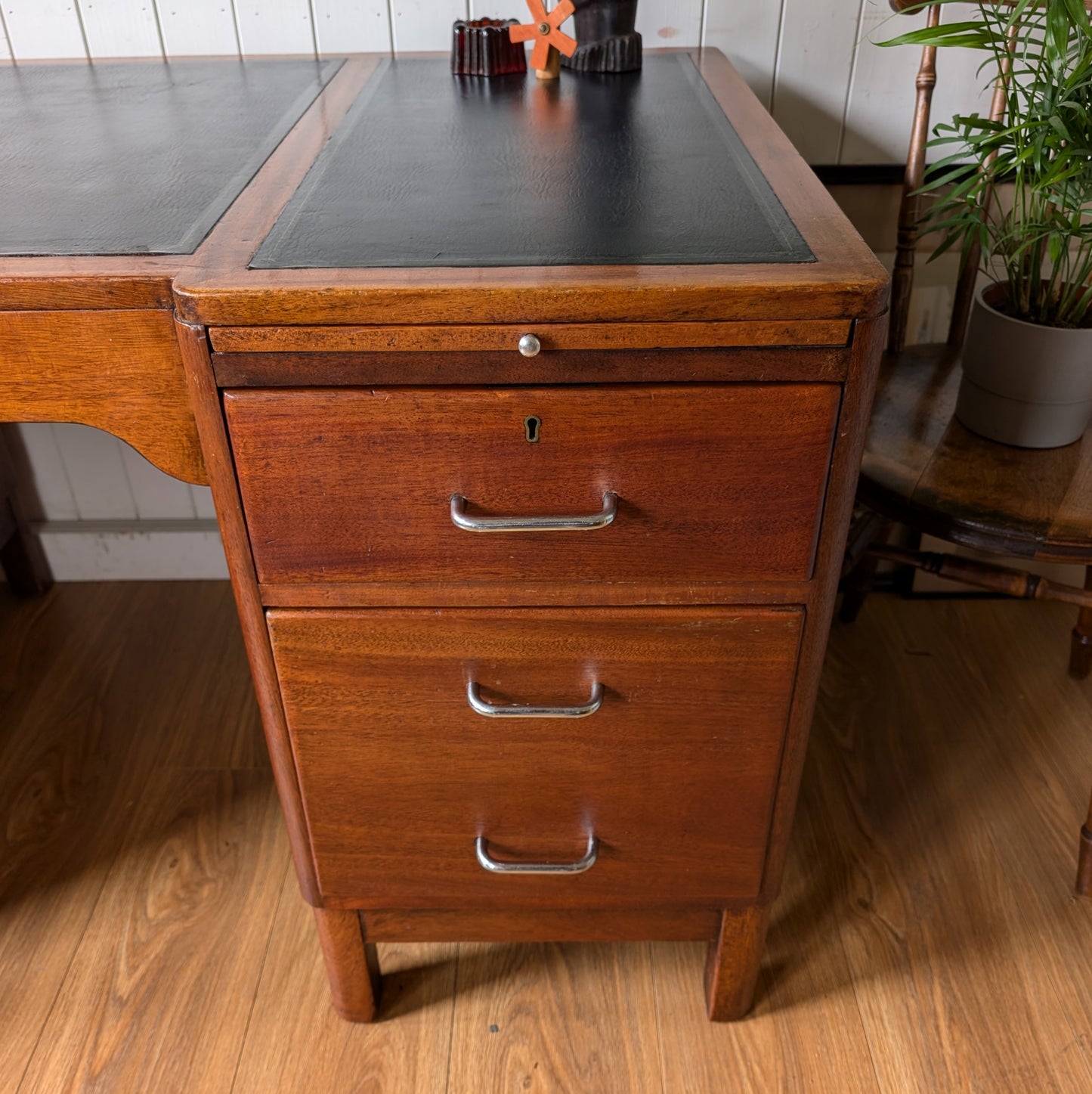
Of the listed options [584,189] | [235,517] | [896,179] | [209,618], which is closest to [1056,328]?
[896,179]

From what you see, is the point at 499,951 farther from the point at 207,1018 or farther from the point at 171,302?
the point at 171,302

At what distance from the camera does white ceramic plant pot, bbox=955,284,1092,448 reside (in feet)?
3.33

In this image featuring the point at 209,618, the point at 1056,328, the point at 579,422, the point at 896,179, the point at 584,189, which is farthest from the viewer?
the point at 209,618

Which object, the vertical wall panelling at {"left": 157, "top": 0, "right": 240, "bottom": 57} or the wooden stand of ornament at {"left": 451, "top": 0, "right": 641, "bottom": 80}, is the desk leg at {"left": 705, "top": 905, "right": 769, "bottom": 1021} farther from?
the vertical wall panelling at {"left": 157, "top": 0, "right": 240, "bottom": 57}

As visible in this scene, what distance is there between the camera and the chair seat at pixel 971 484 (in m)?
0.98

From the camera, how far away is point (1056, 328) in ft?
3.30

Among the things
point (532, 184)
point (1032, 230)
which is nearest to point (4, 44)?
point (532, 184)

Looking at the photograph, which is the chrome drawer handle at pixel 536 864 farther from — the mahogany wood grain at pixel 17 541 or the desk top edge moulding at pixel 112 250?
the mahogany wood grain at pixel 17 541

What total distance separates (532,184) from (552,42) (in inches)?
13.3

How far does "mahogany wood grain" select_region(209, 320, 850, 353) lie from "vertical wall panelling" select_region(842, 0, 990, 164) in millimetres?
765

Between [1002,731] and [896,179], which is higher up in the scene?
[896,179]

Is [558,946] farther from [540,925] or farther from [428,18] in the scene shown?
[428,18]

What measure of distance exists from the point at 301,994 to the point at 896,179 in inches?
47.5

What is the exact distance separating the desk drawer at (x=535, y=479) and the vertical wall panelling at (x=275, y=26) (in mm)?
777
